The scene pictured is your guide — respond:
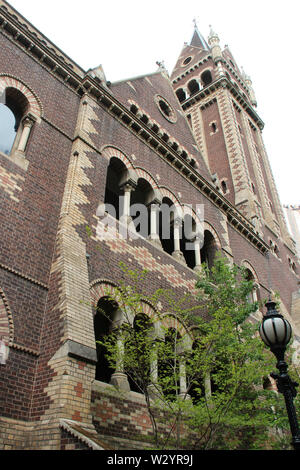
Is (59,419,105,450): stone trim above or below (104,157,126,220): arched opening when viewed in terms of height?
below

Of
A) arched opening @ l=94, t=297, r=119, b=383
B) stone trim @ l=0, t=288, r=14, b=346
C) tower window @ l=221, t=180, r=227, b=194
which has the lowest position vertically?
stone trim @ l=0, t=288, r=14, b=346

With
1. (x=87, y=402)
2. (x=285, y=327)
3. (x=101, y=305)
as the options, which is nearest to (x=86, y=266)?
(x=101, y=305)

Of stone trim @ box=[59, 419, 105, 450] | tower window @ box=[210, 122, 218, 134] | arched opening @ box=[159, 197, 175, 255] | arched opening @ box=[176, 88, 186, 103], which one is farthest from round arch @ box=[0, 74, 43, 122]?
arched opening @ box=[176, 88, 186, 103]

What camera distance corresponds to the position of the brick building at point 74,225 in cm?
699

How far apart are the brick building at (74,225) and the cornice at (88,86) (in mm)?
39

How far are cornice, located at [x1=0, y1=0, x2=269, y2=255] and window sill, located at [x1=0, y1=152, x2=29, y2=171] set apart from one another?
396 centimetres

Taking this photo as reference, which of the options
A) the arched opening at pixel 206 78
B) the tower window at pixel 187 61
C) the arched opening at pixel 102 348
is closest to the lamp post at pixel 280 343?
the arched opening at pixel 102 348

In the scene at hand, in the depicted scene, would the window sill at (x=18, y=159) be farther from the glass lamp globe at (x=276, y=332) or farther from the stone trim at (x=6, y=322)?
the glass lamp globe at (x=276, y=332)

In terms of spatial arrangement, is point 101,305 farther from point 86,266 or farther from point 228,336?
point 228,336

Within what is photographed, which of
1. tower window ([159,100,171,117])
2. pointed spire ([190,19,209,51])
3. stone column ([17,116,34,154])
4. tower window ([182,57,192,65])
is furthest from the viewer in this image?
pointed spire ([190,19,209,51])

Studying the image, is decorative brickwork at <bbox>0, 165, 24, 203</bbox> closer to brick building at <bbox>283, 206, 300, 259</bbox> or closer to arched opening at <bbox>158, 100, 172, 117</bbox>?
arched opening at <bbox>158, 100, 172, 117</bbox>

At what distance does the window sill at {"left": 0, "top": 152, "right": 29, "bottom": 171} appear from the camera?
30.5 ft

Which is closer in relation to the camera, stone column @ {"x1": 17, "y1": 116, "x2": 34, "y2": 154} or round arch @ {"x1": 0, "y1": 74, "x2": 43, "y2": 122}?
stone column @ {"x1": 17, "y1": 116, "x2": 34, "y2": 154}

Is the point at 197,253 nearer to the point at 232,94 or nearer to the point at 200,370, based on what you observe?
the point at 200,370
